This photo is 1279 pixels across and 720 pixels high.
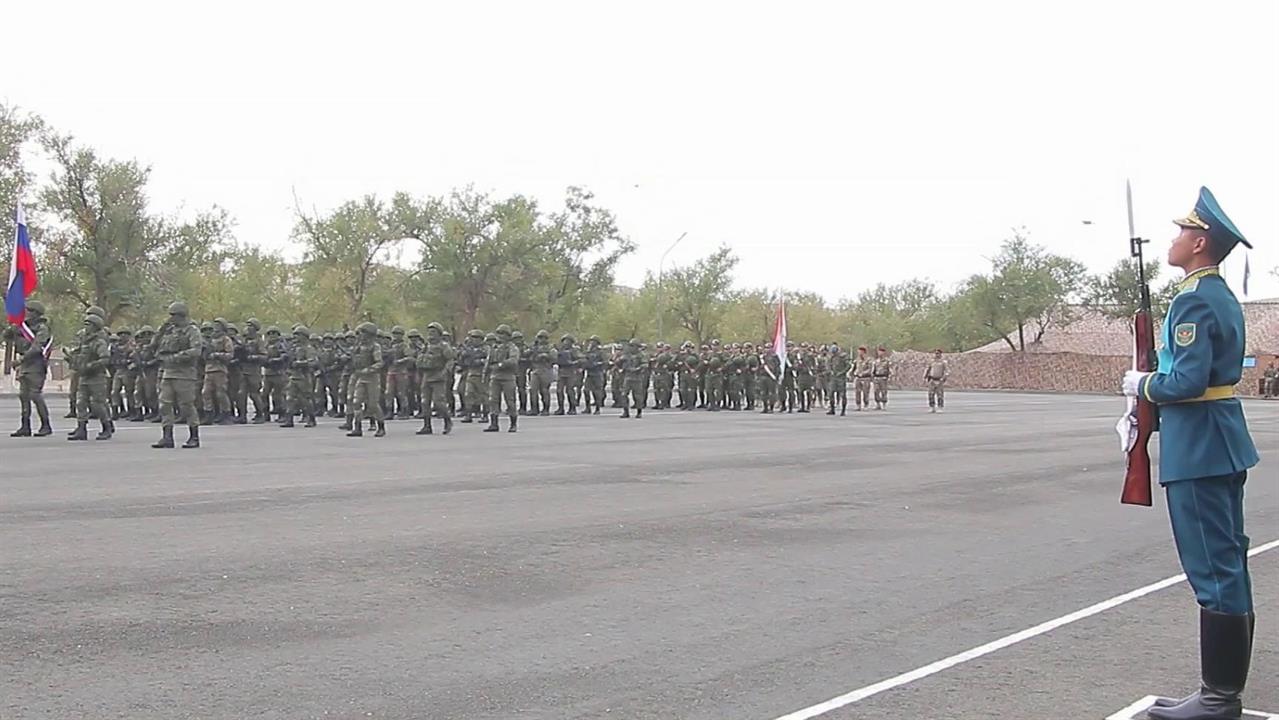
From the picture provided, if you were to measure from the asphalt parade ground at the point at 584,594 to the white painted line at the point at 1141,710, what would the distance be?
33 millimetres

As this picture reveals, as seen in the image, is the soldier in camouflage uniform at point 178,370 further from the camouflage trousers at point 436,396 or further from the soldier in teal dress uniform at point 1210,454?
the soldier in teal dress uniform at point 1210,454

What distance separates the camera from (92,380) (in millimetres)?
18281

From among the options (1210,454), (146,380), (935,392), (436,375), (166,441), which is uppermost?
(146,380)

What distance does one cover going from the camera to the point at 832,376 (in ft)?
108

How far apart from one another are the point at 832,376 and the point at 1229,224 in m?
27.9

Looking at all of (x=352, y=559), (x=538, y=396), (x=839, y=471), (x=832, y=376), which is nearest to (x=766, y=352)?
(x=832, y=376)

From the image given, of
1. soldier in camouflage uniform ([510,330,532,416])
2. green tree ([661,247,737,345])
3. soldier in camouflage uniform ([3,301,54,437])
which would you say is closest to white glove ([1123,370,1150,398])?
soldier in camouflage uniform ([3,301,54,437])

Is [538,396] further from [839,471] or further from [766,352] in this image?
[839,471]

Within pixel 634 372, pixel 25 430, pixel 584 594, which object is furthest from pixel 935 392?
pixel 584 594

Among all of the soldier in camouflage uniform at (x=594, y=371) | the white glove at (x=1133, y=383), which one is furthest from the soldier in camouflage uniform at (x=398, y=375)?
the white glove at (x=1133, y=383)

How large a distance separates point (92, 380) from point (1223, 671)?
1669cm

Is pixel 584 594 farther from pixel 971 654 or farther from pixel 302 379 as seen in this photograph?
pixel 302 379

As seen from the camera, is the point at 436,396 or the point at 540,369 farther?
the point at 540,369

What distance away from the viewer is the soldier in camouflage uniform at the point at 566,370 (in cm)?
2922
